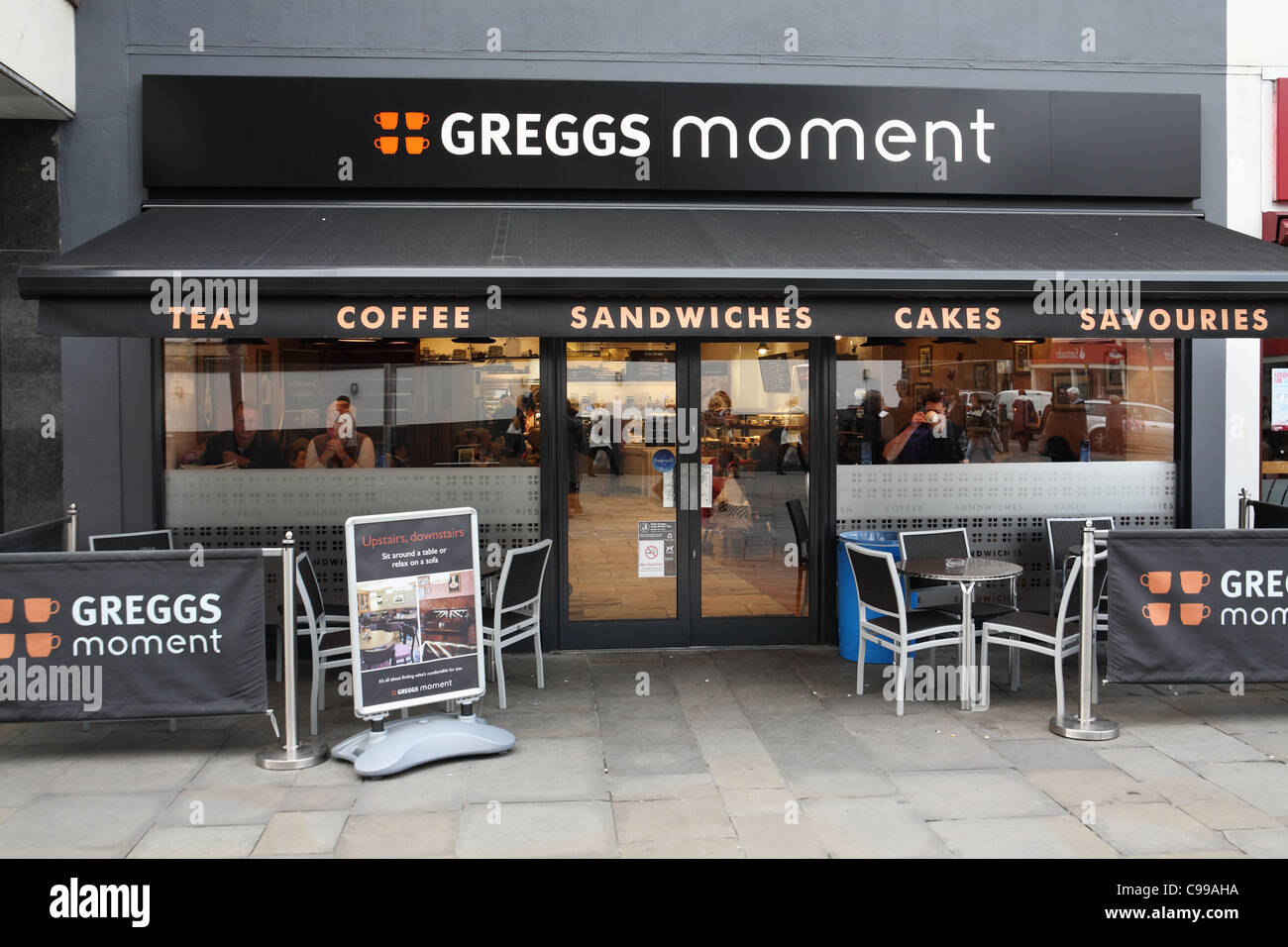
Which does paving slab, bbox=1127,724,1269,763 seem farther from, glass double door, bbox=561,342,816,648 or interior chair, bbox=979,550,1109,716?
glass double door, bbox=561,342,816,648

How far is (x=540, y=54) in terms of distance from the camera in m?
8.20

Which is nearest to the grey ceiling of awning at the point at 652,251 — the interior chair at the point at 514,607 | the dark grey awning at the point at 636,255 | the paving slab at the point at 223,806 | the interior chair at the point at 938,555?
the dark grey awning at the point at 636,255

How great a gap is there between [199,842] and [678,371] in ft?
16.2

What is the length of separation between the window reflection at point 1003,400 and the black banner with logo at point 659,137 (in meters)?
1.24

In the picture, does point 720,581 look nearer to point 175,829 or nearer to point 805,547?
point 805,547

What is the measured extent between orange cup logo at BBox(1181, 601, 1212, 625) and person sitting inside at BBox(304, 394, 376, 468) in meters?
5.66

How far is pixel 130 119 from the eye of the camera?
26.1 ft

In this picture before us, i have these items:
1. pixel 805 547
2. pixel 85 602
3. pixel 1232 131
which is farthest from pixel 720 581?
pixel 1232 131

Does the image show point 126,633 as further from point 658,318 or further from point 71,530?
point 658,318

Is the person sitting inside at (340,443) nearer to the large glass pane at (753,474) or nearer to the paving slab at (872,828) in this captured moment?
the large glass pane at (753,474)

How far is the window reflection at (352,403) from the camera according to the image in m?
8.16

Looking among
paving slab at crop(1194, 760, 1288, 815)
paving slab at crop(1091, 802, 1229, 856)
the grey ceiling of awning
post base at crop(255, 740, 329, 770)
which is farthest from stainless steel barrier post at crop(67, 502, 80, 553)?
paving slab at crop(1194, 760, 1288, 815)

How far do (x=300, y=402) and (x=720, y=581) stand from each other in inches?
139

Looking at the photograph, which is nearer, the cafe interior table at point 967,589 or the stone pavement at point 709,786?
the stone pavement at point 709,786
